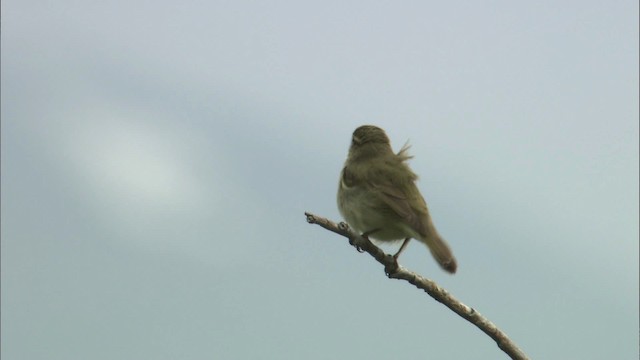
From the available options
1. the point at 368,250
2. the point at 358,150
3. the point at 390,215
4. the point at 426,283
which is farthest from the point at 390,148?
the point at 426,283

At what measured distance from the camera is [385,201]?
338 inches

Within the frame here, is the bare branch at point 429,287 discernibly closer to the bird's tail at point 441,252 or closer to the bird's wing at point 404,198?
the bird's tail at point 441,252

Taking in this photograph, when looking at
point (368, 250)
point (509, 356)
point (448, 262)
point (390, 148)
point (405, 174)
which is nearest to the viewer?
point (509, 356)

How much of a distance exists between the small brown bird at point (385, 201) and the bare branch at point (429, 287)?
43 cm

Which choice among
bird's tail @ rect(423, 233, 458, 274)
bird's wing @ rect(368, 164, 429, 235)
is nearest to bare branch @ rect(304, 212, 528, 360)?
bird's tail @ rect(423, 233, 458, 274)

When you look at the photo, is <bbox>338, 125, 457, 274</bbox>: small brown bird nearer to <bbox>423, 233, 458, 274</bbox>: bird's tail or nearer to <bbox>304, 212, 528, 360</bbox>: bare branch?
<bbox>423, 233, 458, 274</bbox>: bird's tail

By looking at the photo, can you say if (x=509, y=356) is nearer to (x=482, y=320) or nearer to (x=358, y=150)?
(x=482, y=320)

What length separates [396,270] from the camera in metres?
7.04

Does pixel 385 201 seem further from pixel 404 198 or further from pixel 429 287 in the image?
pixel 429 287

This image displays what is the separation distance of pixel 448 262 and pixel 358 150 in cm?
352

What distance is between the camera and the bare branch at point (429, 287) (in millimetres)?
5508

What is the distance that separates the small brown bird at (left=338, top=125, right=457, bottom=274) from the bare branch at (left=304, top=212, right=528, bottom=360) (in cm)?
43

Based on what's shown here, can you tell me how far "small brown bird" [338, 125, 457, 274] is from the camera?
8367 mm

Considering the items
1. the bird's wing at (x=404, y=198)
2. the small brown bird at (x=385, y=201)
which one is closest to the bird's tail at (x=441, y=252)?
the small brown bird at (x=385, y=201)
